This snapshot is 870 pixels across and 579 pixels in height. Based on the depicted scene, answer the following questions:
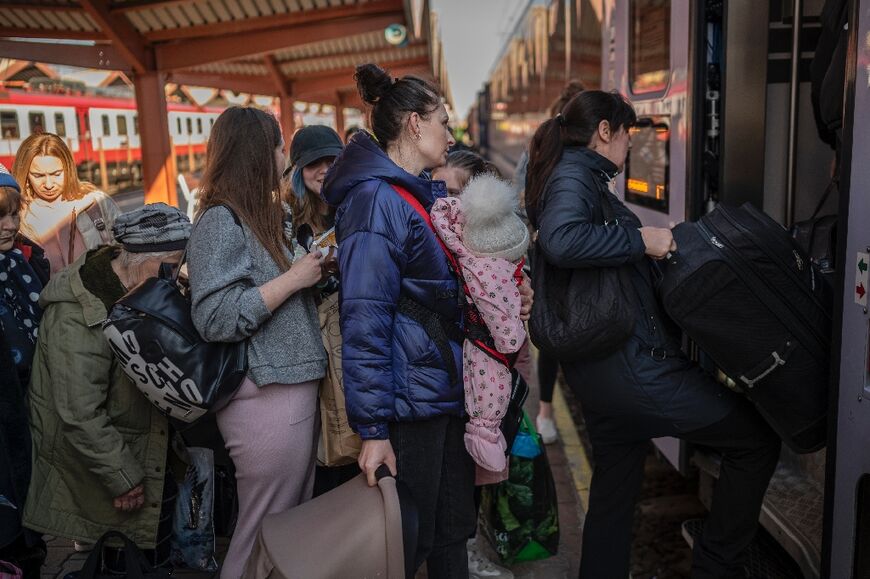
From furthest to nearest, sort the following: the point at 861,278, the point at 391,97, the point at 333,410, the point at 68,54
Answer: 1. the point at 68,54
2. the point at 333,410
3. the point at 391,97
4. the point at 861,278

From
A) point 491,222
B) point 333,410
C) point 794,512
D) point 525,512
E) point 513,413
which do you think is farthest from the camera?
point 525,512

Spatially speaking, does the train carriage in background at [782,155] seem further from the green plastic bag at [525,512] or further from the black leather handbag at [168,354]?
the black leather handbag at [168,354]

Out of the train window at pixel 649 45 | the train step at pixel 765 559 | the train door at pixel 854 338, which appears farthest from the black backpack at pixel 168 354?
the train window at pixel 649 45

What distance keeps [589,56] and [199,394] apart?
4116 mm

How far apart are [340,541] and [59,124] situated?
29.9 ft

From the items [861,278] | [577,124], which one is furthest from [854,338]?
[577,124]

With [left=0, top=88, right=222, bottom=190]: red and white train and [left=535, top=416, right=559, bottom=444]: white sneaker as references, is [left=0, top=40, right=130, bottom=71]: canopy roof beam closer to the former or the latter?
[left=0, top=88, right=222, bottom=190]: red and white train

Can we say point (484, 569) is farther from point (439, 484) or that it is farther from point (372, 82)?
point (372, 82)

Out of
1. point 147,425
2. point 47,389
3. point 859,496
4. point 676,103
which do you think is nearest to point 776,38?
point 676,103

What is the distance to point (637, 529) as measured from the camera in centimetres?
368

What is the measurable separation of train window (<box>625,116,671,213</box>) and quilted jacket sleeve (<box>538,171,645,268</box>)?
3.18 ft

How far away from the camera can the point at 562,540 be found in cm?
342

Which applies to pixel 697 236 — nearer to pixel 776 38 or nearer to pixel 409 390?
pixel 409 390

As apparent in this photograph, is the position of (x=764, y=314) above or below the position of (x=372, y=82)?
below
